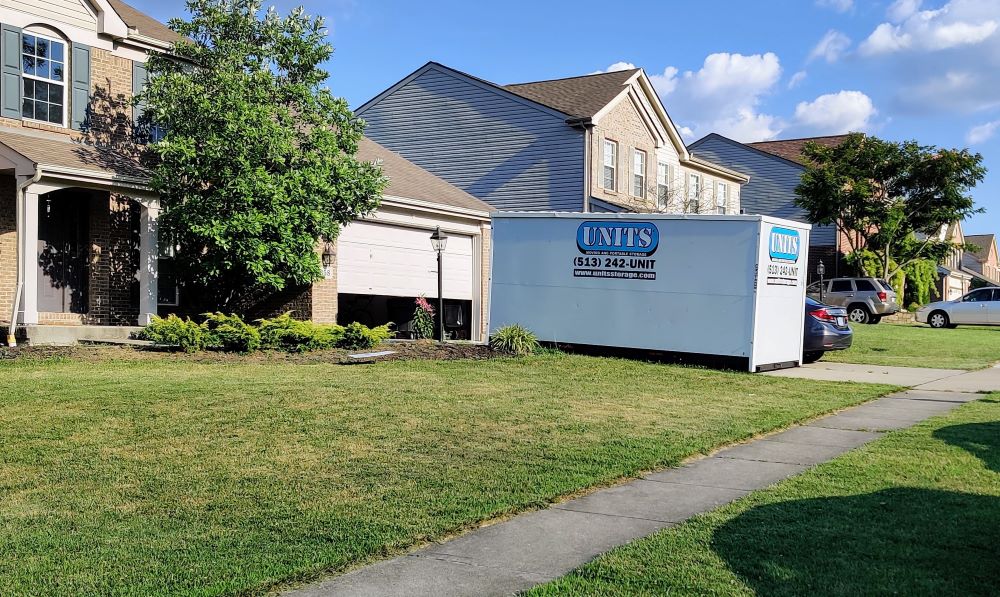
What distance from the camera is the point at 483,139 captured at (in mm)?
29922

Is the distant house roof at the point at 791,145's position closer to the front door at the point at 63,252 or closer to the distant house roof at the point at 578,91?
the distant house roof at the point at 578,91

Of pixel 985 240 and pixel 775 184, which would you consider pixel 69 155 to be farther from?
pixel 985 240

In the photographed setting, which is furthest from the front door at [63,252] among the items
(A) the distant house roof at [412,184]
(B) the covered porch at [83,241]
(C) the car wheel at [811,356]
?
(C) the car wheel at [811,356]

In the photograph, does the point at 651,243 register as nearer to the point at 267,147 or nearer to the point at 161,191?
the point at 267,147

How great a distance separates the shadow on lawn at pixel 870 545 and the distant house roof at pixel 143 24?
16.9 metres

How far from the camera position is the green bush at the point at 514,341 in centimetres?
1658

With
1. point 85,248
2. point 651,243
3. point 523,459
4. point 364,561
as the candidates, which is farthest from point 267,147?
point 364,561

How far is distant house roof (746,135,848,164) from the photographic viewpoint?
1887 inches

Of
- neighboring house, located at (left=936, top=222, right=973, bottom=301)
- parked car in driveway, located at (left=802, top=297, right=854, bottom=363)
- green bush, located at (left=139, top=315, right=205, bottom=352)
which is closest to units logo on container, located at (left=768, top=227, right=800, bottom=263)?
parked car in driveway, located at (left=802, top=297, right=854, bottom=363)

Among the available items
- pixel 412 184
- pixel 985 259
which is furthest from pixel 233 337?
pixel 985 259

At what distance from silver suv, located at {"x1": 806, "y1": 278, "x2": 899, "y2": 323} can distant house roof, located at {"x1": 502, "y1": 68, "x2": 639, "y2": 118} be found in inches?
451

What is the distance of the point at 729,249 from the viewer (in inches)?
622

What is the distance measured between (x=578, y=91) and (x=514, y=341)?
1540 cm

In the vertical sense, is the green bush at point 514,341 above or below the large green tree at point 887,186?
below
